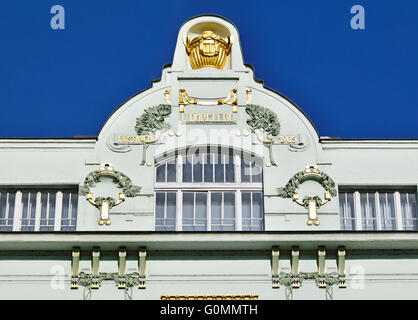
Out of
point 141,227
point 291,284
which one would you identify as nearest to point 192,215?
point 141,227

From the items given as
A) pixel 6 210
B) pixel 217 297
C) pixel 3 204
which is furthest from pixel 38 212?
pixel 217 297

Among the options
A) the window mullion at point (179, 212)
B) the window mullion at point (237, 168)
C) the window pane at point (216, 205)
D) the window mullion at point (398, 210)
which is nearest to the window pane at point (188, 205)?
the window mullion at point (179, 212)

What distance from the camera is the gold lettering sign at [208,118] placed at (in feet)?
102

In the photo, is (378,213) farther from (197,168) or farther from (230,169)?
(197,168)

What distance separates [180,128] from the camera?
31.0 meters

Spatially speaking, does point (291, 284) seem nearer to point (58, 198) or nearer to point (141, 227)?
point (141, 227)

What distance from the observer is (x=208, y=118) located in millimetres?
31062

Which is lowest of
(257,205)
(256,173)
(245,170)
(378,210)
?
(378,210)

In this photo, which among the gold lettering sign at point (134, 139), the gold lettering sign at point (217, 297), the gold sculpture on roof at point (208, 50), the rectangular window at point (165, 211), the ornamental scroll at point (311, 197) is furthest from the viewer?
the gold sculpture on roof at point (208, 50)

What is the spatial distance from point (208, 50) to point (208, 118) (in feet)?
7.00

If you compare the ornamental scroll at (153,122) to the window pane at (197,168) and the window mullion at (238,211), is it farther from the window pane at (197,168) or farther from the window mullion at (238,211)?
the window mullion at (238,211)

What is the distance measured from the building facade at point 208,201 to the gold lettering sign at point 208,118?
45 millimetres

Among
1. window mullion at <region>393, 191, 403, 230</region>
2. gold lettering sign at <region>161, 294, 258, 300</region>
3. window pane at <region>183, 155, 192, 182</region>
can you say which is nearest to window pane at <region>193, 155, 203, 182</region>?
window pane at <region>183, 155, 192, 182</region>
